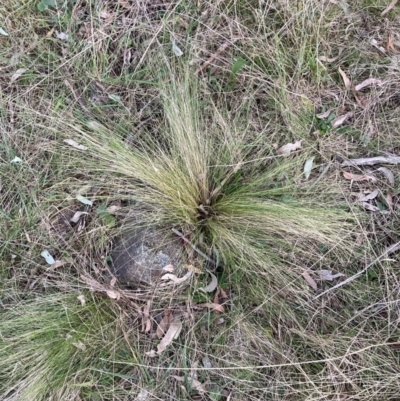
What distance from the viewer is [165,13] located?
7.36 feet

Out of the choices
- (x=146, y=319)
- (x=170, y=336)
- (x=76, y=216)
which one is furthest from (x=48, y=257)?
(x=170, y=336)

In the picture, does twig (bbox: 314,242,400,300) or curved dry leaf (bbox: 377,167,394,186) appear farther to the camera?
curved dry leaf (bbox: 377,167,394,186)

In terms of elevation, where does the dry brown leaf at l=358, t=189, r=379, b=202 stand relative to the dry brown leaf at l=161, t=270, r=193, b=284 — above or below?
Answer: below

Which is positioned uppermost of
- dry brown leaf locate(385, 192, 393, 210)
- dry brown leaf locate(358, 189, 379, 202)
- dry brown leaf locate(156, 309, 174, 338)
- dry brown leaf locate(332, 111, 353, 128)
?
dry brown leaf locate(332, 111, 353, 128)

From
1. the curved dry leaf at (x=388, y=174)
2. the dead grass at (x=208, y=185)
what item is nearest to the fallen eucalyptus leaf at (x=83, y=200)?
the dead grass at (x=208, y=185)

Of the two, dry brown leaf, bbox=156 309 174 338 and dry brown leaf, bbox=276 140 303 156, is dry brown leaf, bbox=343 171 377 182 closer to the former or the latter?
dry brown leaf, bbox=276 140 303 156

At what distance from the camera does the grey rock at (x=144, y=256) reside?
6.72ft

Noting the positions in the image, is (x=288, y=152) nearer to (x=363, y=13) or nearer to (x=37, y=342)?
(x=363, y=13)

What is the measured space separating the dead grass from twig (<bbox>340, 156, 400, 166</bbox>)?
4 cm

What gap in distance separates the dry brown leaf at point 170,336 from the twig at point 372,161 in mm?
1092

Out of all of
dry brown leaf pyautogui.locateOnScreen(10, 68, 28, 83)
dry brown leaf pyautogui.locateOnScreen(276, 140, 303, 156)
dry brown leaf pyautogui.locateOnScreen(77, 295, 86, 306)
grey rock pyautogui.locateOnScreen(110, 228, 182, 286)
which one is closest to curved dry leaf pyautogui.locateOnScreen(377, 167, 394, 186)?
dry brown leaf pyautogui.locateOnScreen(276, 140, 303, 156)

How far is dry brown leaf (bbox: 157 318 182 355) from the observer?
199 centimetres

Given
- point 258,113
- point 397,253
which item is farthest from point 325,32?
point 397,253

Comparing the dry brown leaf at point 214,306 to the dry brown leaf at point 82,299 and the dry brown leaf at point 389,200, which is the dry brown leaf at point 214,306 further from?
the dry brown leaf at point 389,200
